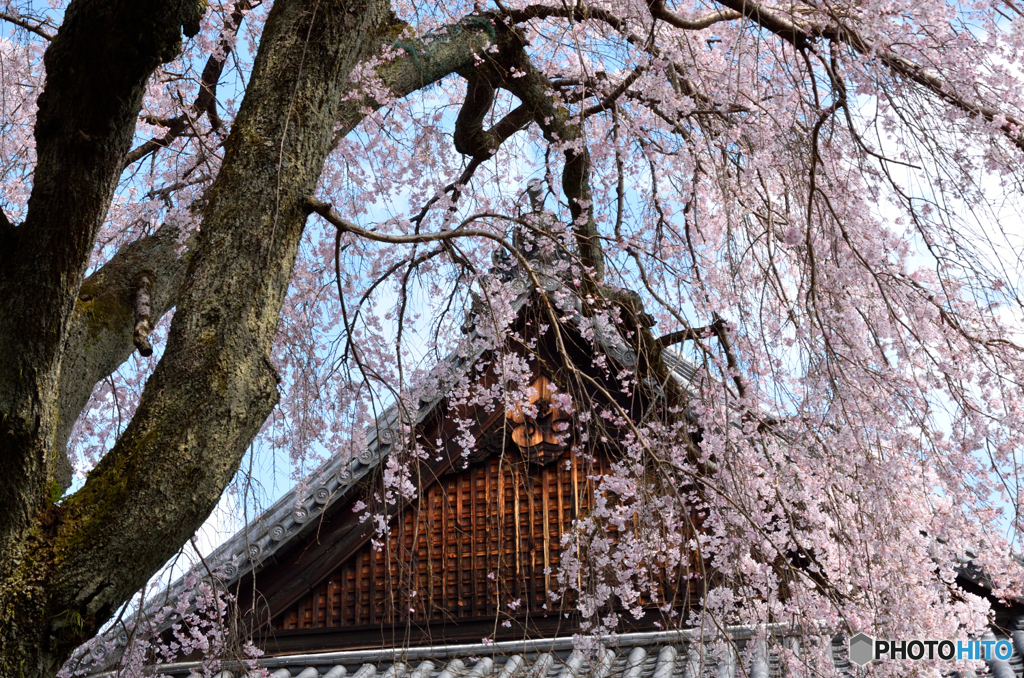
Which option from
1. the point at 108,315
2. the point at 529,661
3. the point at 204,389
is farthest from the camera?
the point at 529,661

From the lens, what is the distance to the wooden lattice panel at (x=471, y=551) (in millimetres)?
5973

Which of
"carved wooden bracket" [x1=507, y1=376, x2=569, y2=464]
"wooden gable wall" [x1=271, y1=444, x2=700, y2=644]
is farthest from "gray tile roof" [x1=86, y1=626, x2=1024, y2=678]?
"carved wooden bracket" [x1=507, y1=376, x2=569, y2=464]

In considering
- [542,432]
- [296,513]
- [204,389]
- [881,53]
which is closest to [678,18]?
[881,53]

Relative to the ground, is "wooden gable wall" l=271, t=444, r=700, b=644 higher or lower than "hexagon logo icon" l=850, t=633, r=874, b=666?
higher

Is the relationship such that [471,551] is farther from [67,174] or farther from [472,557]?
[67,174]

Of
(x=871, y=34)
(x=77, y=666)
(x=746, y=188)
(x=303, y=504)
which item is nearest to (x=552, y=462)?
(x=303, y=504)

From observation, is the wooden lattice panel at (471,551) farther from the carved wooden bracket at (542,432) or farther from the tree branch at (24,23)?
the tree branch at (24,23)

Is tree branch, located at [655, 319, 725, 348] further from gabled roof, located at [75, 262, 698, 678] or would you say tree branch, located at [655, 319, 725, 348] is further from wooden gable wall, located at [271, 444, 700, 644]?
wooden gable wall, located at [271, 444, 700, 644]

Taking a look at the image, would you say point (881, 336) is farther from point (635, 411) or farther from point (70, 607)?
point (70, 607)

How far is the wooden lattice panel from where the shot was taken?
5.97 metres

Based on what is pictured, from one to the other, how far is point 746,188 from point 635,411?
2.41 metres

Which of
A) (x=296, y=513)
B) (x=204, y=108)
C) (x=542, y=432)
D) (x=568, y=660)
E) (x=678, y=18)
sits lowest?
(x=568, y=660)

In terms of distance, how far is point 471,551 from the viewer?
6.14 meters

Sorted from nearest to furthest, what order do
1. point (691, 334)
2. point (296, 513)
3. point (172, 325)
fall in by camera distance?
point (172, 325) → point (691, 334) → point (296, 513)
